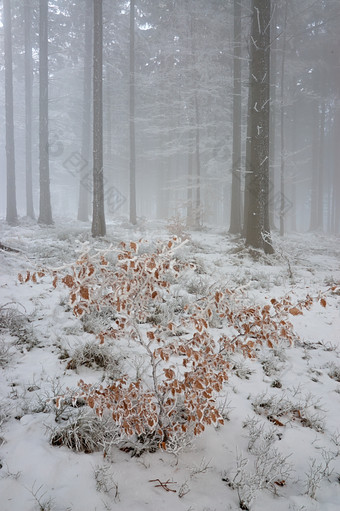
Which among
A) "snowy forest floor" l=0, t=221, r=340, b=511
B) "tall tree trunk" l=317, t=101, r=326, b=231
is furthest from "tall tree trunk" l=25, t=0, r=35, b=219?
"tall tree trunk" l=317, t=101, r=326, b=231

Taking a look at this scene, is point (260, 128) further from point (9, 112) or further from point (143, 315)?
point (9, 112)

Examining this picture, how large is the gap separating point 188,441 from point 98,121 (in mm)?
10990

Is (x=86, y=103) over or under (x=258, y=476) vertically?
over

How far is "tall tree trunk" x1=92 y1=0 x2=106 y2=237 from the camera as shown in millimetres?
10203

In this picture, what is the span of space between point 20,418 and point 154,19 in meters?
26.0

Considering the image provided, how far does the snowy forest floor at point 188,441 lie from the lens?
6.29 feet

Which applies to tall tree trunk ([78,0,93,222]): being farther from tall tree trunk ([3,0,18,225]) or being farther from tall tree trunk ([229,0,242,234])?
tall tree trunk ([229,0,242,234])

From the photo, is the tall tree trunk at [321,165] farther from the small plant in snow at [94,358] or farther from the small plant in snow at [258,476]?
the small plant in snow at [258,476]

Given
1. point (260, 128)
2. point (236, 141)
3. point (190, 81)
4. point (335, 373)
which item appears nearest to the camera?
point (335, 373)

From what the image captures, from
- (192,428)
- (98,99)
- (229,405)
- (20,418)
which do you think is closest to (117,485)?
(192,428)

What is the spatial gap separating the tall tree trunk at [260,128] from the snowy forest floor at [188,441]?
16.0ft

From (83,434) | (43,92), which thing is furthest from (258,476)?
(43,92)

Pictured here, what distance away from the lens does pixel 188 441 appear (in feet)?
7.68

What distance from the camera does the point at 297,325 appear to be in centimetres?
478
